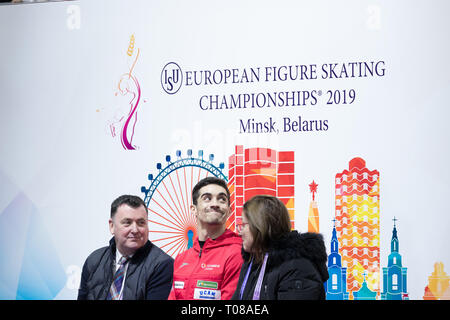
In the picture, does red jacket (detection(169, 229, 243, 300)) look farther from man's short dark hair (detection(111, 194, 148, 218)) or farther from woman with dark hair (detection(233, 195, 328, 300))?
man's short dark hair (detection(111, 194, 148, 218))

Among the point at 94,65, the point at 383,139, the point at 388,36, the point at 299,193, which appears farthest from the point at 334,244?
the point at 94,65

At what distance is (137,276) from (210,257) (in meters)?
0.56

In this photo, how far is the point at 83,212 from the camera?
4559mm

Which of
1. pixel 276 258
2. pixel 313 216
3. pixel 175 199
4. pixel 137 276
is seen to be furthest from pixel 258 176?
pixel 276 258

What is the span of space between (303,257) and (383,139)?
1.21 meters

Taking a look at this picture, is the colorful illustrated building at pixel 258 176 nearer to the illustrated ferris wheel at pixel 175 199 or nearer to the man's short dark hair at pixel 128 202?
the illustrated ferris wheel at pixel 175 199

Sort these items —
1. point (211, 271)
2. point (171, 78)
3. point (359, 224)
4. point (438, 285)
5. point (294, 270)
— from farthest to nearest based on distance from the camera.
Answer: point (171, 78), point (359, 224), point (438, 285), point (211, 271), point (294, 270)

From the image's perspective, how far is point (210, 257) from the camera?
12.0 ft

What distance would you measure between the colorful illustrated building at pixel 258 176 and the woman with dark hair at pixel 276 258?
2.90 feet

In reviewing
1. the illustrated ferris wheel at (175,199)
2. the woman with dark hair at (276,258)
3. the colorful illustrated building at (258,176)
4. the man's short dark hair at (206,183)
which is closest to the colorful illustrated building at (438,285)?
the colorful illustrated building at (258,176)

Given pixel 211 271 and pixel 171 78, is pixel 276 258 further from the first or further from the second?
pixel 171 78

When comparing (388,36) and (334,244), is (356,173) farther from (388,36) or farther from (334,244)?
(388,36)

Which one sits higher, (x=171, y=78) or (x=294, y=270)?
(x=171, y=78)

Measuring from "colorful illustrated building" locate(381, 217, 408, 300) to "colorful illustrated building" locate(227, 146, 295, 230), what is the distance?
603mm
